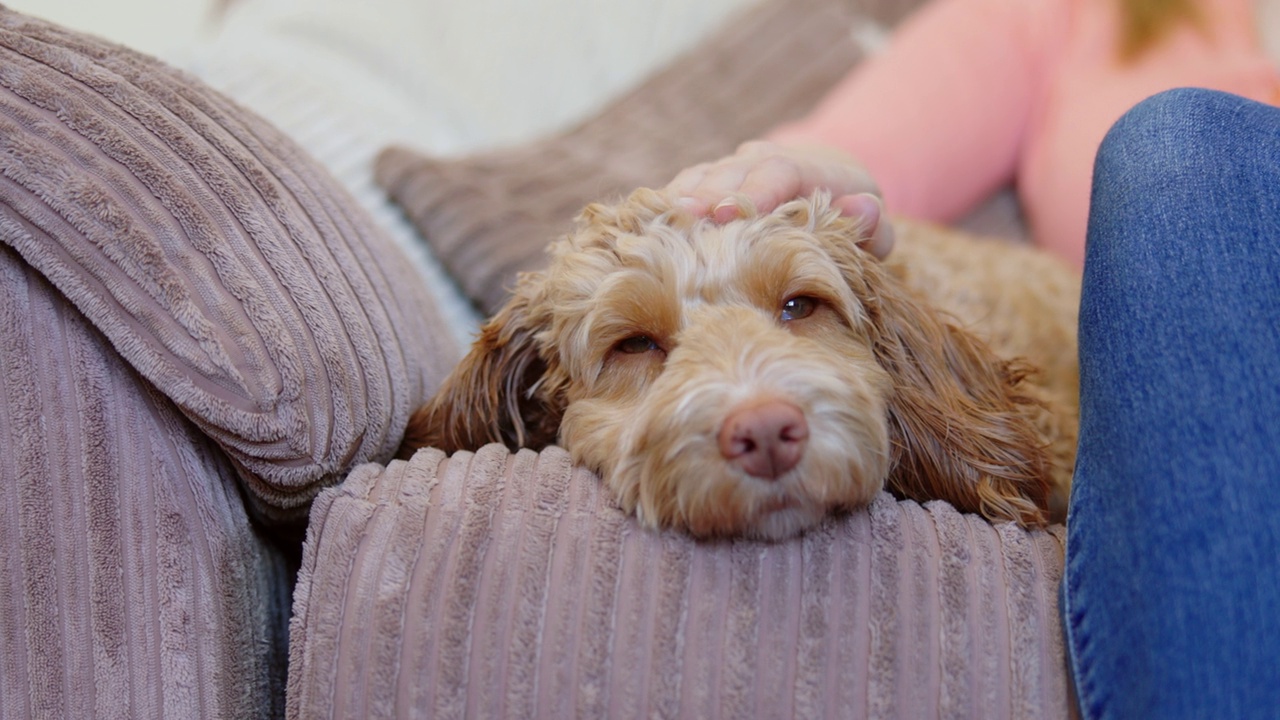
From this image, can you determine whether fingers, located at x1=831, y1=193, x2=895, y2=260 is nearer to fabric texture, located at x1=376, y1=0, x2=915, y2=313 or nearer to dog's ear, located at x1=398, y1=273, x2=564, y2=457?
dog's ear, located at x1=398, y1=273, x2=564, y2=457

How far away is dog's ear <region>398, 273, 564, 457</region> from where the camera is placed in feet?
5.54

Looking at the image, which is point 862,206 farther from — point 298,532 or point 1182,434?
point 298,532

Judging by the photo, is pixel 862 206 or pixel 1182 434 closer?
pixel 1182 434

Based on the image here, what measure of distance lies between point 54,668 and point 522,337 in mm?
942

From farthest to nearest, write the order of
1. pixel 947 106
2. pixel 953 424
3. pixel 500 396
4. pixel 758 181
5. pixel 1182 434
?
pixel 947 106 → pixel 500 396 → pixel 758 181 → pixel 953 424 → pixel 1182 434

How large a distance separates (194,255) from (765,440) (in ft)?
2.90

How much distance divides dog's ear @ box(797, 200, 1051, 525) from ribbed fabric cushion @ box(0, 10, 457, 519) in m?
0.89

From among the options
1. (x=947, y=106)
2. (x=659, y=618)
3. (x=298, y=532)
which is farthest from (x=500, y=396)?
(x=947, y=106)

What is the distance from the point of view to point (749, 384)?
1.28m

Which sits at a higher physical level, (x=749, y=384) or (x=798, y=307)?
(x=798, y=307)

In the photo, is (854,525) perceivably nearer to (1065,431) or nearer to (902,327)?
(902,327)

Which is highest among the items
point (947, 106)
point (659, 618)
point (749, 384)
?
point (947, 106)

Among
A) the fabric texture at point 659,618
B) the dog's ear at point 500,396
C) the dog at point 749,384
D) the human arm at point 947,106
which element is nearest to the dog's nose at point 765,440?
the dog at point 749,384

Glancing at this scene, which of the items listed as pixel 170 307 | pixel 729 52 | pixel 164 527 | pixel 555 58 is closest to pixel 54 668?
Result: pixel 164 527
